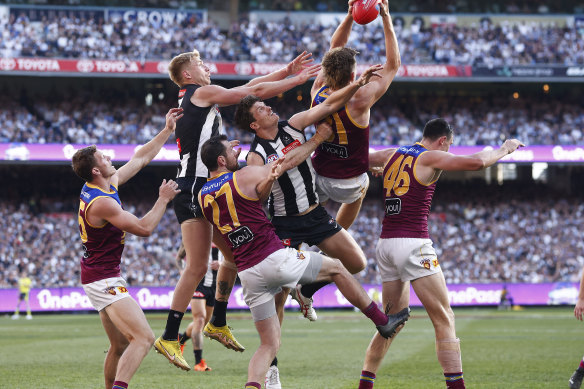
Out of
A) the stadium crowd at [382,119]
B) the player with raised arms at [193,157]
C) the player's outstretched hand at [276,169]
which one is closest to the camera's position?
the player's outstretched hand at [276,169]

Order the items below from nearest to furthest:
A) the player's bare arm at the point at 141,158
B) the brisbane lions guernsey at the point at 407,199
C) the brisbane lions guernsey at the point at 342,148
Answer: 1. the brisbane lions guernsey at the point at 342,148
2. the brisbane lions guernsey at the point at 407,199
3. the player's bare arm at the point at 141,158

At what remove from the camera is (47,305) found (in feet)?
106

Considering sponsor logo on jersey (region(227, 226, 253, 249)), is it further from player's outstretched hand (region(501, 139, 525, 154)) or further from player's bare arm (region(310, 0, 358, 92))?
player's outstretched hand (region(501, 139, 525, 154))

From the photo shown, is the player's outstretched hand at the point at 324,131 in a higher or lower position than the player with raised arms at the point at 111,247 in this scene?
higher

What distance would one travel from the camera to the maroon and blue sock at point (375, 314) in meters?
8.15

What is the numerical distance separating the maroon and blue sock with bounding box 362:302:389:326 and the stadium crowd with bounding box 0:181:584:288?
85.5 feet

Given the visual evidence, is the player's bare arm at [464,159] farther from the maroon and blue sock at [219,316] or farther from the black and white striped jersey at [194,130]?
the maroon and blue sock at [219,316]

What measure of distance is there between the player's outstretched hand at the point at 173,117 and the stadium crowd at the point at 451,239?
25324 millimetres

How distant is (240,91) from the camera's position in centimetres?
865

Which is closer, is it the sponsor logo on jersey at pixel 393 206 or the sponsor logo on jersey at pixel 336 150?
the sponsor logo on jersey at pixel 336 150

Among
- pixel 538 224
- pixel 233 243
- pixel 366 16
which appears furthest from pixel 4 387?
pixel 538 224

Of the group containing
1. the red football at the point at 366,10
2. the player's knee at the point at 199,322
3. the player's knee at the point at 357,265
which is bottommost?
the player's knee at the point at 199,322

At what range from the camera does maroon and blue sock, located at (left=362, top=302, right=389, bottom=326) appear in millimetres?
8148

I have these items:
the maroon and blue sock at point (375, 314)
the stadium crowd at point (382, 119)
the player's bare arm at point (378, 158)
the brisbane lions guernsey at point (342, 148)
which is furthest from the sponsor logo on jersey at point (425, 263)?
the stadium crowd at point (382, 119)
